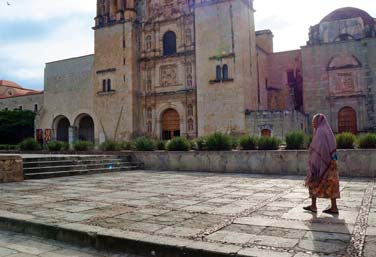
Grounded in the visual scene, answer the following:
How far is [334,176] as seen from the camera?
4.98 m

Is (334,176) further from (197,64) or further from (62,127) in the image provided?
(62,127)

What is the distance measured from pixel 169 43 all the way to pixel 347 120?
14.9 m

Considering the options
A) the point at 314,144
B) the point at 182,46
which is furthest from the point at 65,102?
the point at 314,144

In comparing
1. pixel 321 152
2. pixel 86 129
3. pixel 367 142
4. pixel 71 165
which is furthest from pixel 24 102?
pixel 321 152

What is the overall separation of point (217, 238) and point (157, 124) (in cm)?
2403

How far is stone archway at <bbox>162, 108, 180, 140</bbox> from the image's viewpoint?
27150 mm

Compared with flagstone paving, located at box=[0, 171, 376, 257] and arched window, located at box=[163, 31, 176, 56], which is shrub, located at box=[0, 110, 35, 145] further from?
flagstone paving, located at box=[0, 171, 376, 257]

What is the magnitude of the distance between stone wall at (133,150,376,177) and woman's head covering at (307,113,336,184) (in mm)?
5807

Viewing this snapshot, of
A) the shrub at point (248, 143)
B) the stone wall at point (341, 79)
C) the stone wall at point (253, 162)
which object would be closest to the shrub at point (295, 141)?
the stone wall at point (253, 162)

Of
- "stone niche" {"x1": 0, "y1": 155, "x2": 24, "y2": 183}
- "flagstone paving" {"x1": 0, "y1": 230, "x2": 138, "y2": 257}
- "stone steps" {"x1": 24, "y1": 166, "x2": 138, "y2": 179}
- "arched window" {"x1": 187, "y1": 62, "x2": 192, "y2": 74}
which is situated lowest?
"flagstone paving" {"x1": 0, "y1": 230, "x2": 138, "y2": 257}

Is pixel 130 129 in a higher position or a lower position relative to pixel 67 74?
lower

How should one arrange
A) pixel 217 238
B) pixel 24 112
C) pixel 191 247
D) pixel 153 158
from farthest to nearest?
pixel 24 112 → pixel 153 158 → pixel 217 238 → pixel 191 247

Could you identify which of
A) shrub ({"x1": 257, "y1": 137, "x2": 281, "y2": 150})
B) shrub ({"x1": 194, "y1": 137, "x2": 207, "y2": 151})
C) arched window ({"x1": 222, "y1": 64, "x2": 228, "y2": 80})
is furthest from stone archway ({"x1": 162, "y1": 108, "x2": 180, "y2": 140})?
shrub ({"x1": 257, "y1": 137, "x2": 281, "y2": 150})

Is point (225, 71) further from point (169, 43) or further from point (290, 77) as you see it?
point (290, 77)
